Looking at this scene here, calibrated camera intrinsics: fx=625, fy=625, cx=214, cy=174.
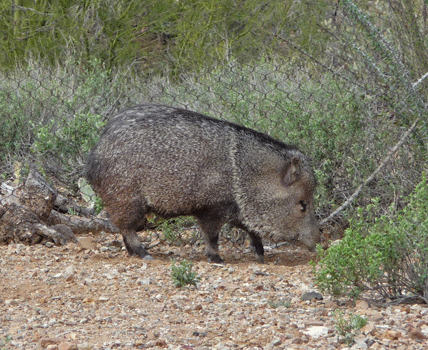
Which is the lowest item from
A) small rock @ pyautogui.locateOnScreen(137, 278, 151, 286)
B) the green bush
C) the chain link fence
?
small rock @ pyautogui.locateOnScreen(137, 278, 151, 286)

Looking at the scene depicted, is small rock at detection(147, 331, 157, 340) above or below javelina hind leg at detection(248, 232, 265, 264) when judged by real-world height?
above

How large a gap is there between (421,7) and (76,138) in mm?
3009

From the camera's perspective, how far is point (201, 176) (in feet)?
13.1

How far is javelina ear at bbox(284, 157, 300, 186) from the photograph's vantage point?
414 centimetres

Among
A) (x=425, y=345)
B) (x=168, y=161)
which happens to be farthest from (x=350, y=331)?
(x=168, y=161)

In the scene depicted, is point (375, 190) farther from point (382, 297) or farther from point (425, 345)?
point (425, 345)

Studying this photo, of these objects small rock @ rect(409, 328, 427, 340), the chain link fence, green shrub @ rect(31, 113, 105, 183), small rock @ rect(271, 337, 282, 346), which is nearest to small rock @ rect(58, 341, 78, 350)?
small rock @ rect(271, 337, 282, 346)

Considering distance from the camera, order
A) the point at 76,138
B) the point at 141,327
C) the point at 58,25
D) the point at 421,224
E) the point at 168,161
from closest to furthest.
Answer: the point at 141,327 < the point at 421,224 < the point at 168,161 < the point at 76,138 < the point at 58,25

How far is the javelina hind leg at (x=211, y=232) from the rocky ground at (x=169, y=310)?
222 mm

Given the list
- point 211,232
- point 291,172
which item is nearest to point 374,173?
point 291,172

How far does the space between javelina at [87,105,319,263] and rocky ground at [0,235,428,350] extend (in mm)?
339

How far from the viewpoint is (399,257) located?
3.00 m

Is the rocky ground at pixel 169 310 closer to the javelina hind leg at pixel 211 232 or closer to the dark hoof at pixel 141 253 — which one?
the dark hoof at pixel 141 253

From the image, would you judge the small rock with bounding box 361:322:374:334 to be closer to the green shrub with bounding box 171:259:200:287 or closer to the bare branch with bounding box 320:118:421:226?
the green shrub with bounding box 171:259:200:287
